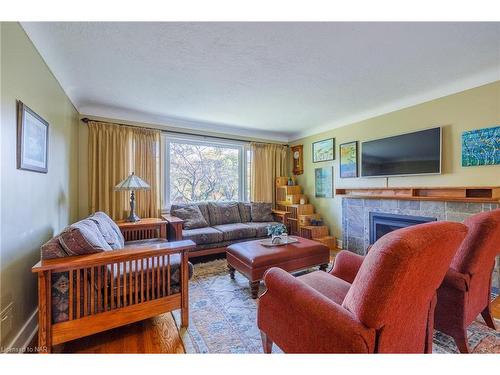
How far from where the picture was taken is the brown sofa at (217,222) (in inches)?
128

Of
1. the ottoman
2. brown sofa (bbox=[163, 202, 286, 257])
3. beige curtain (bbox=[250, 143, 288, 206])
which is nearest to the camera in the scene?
the ottoman

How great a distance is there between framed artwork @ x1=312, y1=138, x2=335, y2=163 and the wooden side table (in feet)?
10.0

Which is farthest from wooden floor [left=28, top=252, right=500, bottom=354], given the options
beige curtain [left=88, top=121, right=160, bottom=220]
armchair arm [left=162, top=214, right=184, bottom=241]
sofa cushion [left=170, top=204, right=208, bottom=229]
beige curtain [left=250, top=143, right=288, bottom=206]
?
beige curtain [left=250, top=143, right=288, bottom=206]

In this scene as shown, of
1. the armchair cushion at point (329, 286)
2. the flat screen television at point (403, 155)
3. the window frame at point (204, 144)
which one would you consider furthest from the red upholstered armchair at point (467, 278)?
the window frame at point (204, 144)

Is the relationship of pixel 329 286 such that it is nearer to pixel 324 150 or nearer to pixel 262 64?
pixel 262 64

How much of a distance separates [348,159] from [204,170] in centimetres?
267

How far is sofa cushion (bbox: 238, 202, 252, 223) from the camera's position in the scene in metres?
4.27

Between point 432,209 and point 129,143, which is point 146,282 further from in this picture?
point 432,209

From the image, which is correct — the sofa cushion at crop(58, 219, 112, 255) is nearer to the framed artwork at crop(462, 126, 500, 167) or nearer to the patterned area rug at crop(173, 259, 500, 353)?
the patterned area rug at crop(173, 259, 500, 353)

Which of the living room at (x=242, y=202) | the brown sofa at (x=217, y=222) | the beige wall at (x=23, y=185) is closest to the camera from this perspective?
the living room at (x=242, y=202)

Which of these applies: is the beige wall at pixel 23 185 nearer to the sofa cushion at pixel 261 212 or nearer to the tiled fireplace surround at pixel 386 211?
the sofa cushion at pixel 261 212

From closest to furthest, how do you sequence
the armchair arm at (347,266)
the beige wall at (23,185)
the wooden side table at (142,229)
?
the beige wall at (23,185), the armchair arm at (347,266), the wooden side table at (142,229)

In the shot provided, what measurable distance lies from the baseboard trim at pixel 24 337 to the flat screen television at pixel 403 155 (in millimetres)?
4140
